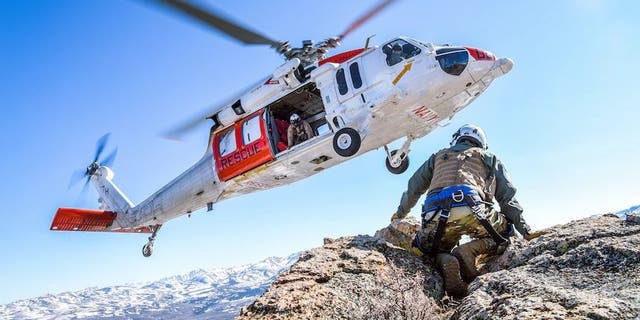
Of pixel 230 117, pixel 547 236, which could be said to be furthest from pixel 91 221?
pixel 547 236

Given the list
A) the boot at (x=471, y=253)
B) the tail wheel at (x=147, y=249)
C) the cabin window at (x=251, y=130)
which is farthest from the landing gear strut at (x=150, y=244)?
the boot at (x=471, y=253)

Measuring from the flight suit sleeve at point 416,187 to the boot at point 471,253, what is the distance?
42.8 inches

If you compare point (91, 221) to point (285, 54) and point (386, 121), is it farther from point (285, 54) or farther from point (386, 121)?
point (386, 121)

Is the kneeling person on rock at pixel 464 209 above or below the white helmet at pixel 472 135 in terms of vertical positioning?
below

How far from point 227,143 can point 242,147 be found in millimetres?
814

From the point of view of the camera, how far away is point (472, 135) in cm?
550

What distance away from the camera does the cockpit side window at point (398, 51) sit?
462 inches

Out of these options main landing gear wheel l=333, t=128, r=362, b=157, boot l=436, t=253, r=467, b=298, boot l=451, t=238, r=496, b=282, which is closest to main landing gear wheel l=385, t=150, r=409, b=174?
main landing gear wheel l=333, t=128, r=362, b=157

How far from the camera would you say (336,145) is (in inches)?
483

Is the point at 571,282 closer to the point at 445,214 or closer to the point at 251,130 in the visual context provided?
the point at 445,214

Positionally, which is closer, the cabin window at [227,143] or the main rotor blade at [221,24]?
the main rotor blade at [221,24]

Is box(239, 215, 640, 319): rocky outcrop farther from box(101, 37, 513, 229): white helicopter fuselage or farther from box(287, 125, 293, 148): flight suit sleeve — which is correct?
box(287, 125, 293, 148): flight suit sleeve

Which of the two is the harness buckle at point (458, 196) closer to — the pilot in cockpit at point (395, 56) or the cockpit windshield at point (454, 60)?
the cockpit windshield at point (454, 60)

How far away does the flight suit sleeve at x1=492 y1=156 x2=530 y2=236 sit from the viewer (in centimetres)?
514
